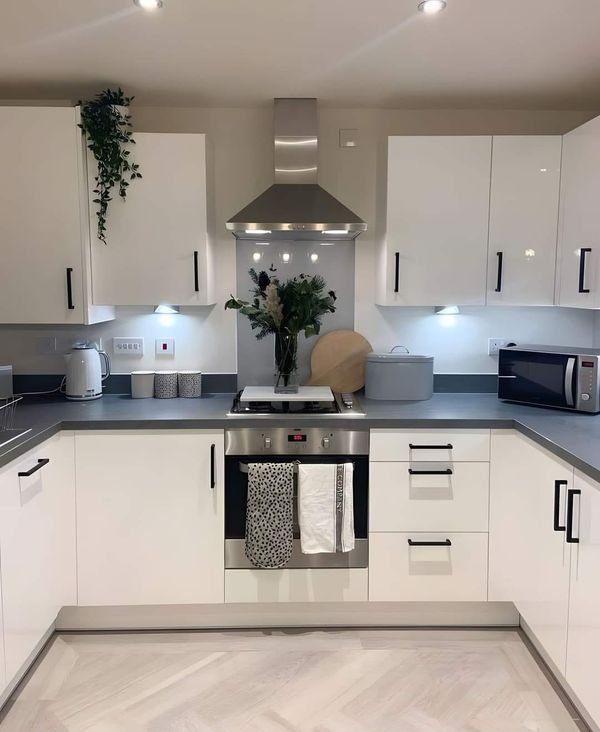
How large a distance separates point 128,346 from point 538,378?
1.95 m

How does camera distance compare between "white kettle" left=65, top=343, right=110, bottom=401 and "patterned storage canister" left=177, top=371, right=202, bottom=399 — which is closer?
"white kettle" left=65, top=343, right=110, bottom=401

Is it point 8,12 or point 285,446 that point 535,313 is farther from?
point 8,12

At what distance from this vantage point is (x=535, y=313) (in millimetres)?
3340

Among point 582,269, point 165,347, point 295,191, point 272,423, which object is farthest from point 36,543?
point 582,269

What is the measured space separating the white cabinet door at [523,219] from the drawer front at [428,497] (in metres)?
0.84

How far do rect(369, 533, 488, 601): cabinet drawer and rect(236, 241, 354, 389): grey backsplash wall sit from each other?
39.3 inches

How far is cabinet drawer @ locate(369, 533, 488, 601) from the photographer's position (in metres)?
2.75

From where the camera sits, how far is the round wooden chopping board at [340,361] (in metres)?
3.29

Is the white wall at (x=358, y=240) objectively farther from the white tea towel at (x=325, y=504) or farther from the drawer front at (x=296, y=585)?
the drawer front at (x=296, y=585)

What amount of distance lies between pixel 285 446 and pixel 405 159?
4.51 ft

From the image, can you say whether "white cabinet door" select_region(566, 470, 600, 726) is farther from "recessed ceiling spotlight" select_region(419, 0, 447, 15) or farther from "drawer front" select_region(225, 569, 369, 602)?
"recessed ceiling spotlight" select_region(419, 0, 447, 15)

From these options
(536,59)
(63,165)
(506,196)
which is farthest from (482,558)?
(63,165)

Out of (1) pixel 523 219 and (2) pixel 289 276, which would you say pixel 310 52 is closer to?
(2) pixel 289 276

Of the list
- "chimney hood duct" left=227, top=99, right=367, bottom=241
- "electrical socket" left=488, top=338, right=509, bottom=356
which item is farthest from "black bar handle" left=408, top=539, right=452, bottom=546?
"chimney hood duct" left=227, top=99, right=367, bottom=241
